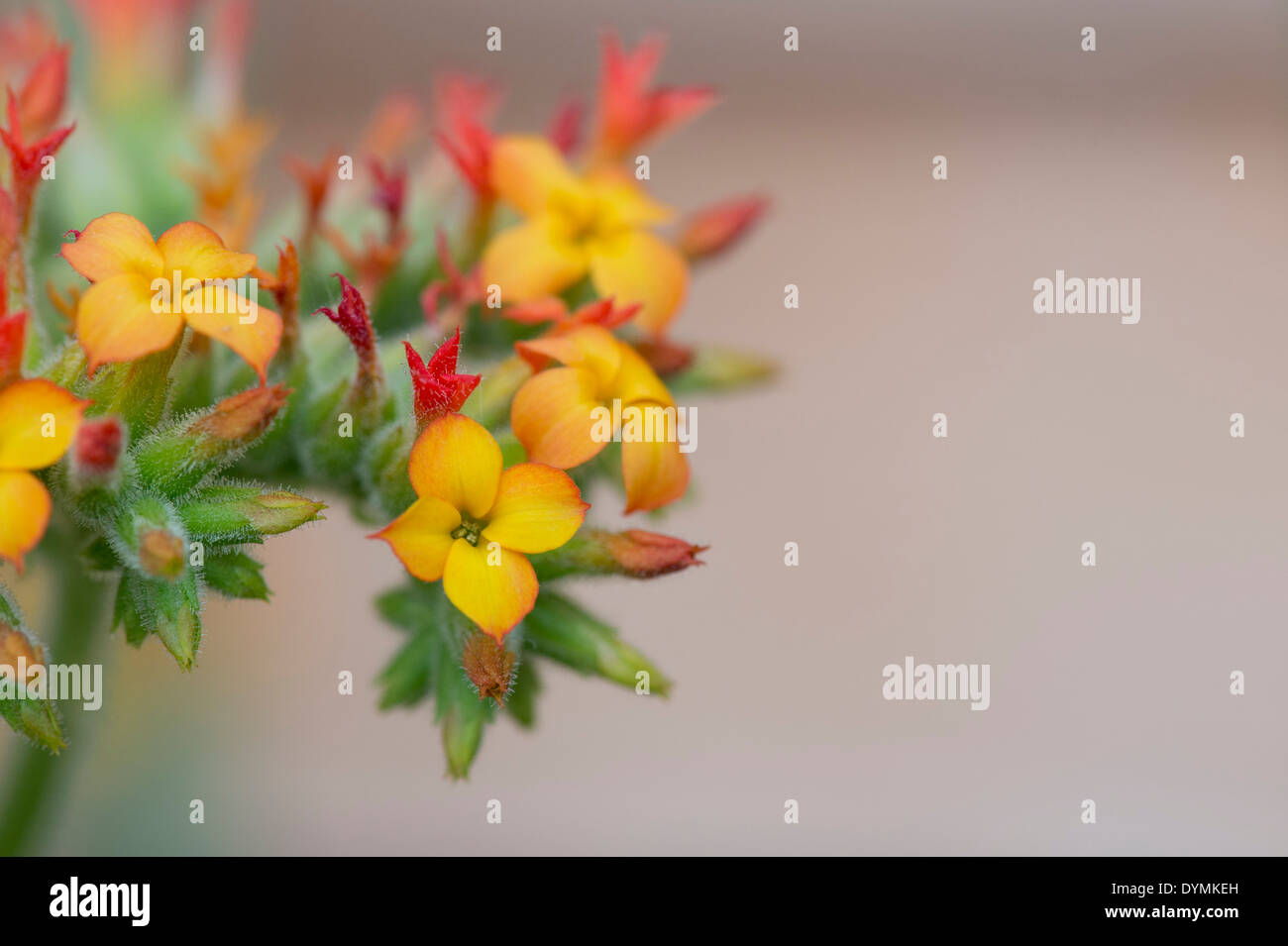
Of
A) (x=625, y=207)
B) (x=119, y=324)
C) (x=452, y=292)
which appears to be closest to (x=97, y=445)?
(x=119, y=324)

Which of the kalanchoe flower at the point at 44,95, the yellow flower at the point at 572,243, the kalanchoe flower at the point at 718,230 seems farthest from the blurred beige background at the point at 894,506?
the kalanchoe flower at the point at 44,95

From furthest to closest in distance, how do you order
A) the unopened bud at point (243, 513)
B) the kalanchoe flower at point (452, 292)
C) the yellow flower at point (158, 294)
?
the kalanchoe flower at point (452, 292), the unopened bud at point (243, 513), the yellow flower at point (158, 294)

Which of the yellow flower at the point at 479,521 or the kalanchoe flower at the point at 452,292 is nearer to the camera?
the yellow flower at the point at 479,521

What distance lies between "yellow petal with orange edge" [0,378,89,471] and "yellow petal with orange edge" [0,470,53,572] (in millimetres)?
37

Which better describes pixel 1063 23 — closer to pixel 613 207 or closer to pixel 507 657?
pixel 613 207

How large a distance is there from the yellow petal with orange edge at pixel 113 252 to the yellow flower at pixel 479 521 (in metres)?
0.36

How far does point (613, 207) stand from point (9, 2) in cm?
398

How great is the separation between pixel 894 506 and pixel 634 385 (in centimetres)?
373

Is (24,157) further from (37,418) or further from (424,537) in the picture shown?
(424,537)

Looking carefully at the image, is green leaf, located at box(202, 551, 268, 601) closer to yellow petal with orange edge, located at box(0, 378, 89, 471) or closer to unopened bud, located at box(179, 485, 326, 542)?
unopened bud, located at box(179, 485, 326, 542)

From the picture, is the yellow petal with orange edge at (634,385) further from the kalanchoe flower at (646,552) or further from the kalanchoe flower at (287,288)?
the kalanchoe flower at (287,288)

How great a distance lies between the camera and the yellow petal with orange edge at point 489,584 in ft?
4.43

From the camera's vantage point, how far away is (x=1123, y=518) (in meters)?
5.00

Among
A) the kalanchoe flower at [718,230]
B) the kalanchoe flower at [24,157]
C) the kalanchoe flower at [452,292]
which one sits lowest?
the kalanchoe flower at [452,292]
